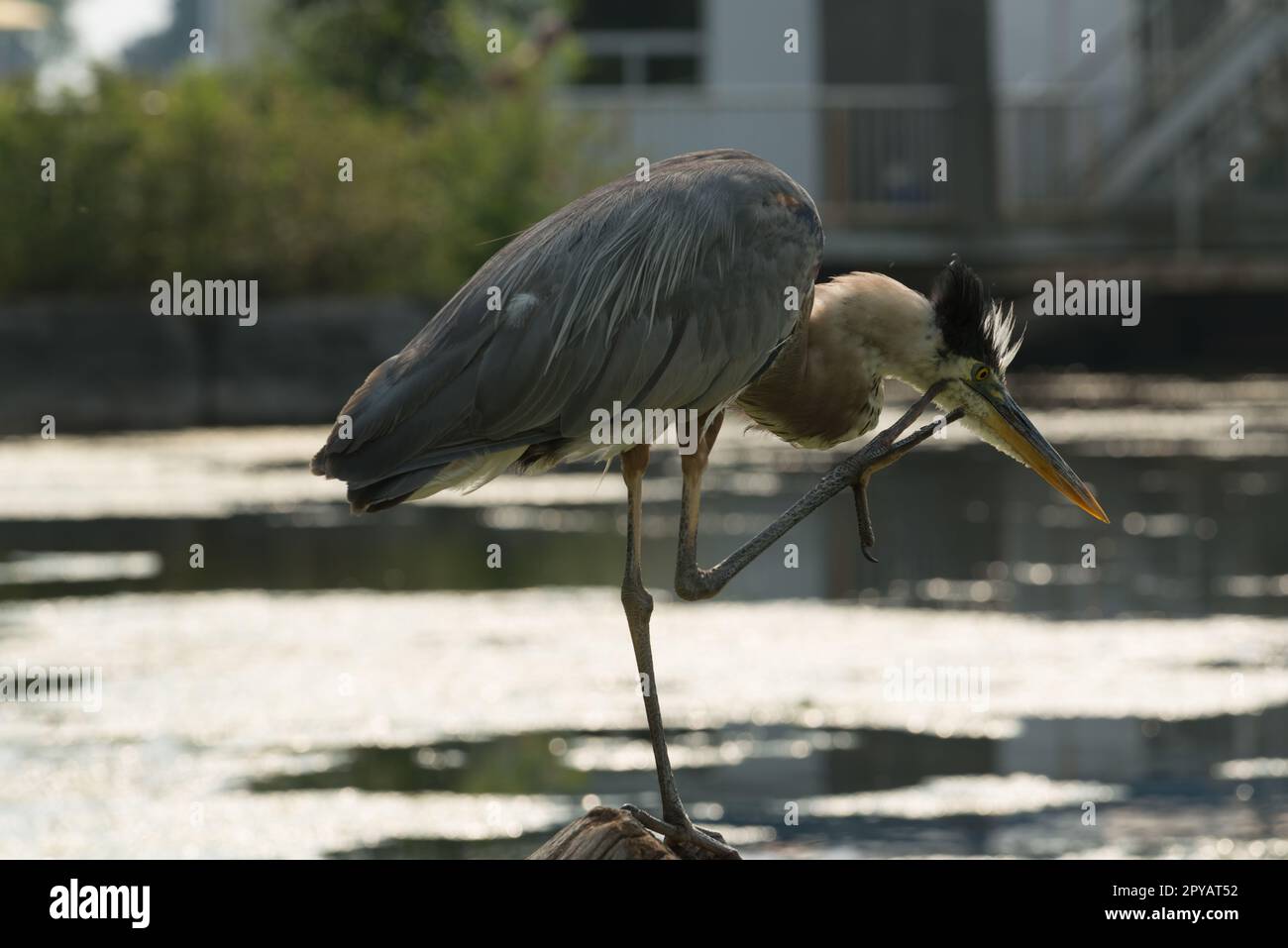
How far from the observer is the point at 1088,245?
34031 millimetres

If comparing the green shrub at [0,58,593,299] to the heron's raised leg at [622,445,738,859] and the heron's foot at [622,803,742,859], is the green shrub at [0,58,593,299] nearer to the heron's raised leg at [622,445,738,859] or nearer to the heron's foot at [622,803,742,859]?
the heron's raised leg at [622,445,738,859]

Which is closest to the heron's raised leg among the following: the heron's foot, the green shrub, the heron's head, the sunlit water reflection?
the heron's foot

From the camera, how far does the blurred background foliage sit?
25531 millimetres

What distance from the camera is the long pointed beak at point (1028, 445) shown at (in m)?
6.07

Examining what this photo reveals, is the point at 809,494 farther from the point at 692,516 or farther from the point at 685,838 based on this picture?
the point at 685,838

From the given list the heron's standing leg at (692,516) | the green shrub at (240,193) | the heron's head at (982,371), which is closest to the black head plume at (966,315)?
the heron's head at (982,371)

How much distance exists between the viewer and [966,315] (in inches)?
235

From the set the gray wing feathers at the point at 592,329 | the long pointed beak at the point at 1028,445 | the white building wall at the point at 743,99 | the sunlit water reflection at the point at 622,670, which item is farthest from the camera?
the white building wall at the point at 743,99

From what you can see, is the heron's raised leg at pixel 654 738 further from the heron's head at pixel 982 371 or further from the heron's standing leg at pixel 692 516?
the heron's head at pixel 982 371

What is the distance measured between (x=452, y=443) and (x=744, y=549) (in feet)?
2.95

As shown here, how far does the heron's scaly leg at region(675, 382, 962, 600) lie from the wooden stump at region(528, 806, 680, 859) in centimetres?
74
